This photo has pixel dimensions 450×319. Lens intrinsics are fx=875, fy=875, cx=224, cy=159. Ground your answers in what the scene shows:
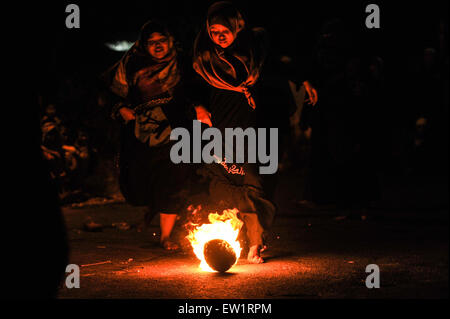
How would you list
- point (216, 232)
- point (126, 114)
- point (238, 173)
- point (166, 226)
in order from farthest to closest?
point (166, 226), point (126, 114), point (238, 173), point (216, 232)

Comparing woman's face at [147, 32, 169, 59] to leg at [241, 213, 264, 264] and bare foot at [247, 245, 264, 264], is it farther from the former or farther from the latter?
bare foot at [247, 245, 264, 264]

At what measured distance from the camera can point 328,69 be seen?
11227mm

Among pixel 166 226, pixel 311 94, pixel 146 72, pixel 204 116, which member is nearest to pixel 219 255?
pixel 204 116

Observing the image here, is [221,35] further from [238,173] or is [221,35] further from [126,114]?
[126,114]

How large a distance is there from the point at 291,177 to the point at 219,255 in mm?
10004

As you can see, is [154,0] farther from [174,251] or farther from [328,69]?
[174,251]

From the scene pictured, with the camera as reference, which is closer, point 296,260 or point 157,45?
point 296,260

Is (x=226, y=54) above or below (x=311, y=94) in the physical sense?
above

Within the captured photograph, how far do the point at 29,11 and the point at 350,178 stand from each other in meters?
6.50

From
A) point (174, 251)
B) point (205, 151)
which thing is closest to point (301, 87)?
point (205, 151)

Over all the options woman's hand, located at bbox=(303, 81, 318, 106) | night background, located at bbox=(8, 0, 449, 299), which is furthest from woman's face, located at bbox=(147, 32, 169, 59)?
woman's hand, located at bbox=(303, 81, 318, 106)

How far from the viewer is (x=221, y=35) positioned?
7316mm

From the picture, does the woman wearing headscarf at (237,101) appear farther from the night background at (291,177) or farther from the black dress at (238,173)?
the night background at (291,177)

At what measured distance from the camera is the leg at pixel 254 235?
7320 mm
